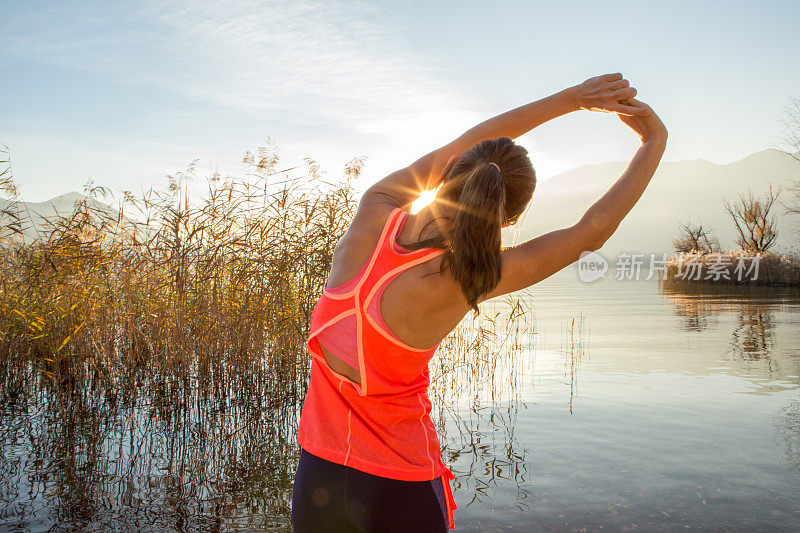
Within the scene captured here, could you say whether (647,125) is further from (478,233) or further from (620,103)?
(478,233)

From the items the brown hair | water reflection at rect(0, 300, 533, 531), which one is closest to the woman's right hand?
the brown hair

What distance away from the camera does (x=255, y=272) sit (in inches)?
244

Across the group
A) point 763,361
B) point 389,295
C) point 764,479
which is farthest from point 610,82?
point 763,361

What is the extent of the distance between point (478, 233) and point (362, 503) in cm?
63

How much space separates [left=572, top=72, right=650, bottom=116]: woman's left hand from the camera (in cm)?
158

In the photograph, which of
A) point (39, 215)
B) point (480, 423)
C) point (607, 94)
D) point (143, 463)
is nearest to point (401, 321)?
point (607, 94)

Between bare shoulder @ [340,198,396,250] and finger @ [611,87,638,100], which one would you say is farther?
finger @ [611,87,638,100]

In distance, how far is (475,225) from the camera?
1.16 meters

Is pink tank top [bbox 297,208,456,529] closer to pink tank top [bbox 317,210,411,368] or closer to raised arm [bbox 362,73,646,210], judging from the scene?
pink tank top [bbox 317,210,411,368]

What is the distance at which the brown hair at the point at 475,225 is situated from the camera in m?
1.15

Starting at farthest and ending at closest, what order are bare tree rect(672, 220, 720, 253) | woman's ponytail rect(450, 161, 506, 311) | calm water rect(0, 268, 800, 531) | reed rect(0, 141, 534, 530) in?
bare tree rect(672, 220, 720, 253) < reed rect(0, 141, 534, 530) < calm water rect(0, 268, 800, 531) < woman's ponytail rect(450, 161, 506, 311)

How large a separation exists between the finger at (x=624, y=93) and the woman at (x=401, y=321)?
0.42 m

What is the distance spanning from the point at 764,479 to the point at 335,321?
505 cm

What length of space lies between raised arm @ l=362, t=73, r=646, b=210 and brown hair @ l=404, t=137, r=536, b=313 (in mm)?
239
